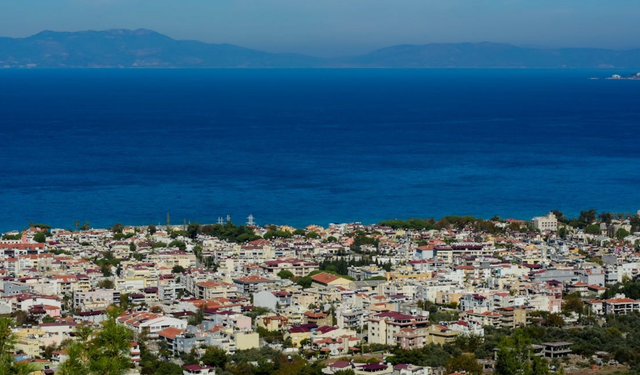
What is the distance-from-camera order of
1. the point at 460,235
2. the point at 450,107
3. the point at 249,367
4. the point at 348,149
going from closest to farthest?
1. the point at 249,367
2. the point at 460,235
3. the point at 348,149
4. the point at 450,107

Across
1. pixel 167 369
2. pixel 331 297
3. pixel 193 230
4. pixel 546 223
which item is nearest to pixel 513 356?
pixel 167 369

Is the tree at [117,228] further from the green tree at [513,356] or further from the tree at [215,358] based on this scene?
the green tree at [513,356]

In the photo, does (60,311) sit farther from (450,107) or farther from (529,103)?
(529,103)

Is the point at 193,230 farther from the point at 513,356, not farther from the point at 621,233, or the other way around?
the point at 513,356

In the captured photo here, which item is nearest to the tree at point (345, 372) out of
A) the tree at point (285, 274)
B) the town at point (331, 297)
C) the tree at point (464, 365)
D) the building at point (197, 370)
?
the town at point (331, 297)

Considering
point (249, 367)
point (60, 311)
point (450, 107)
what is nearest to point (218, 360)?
point (249, 367)
